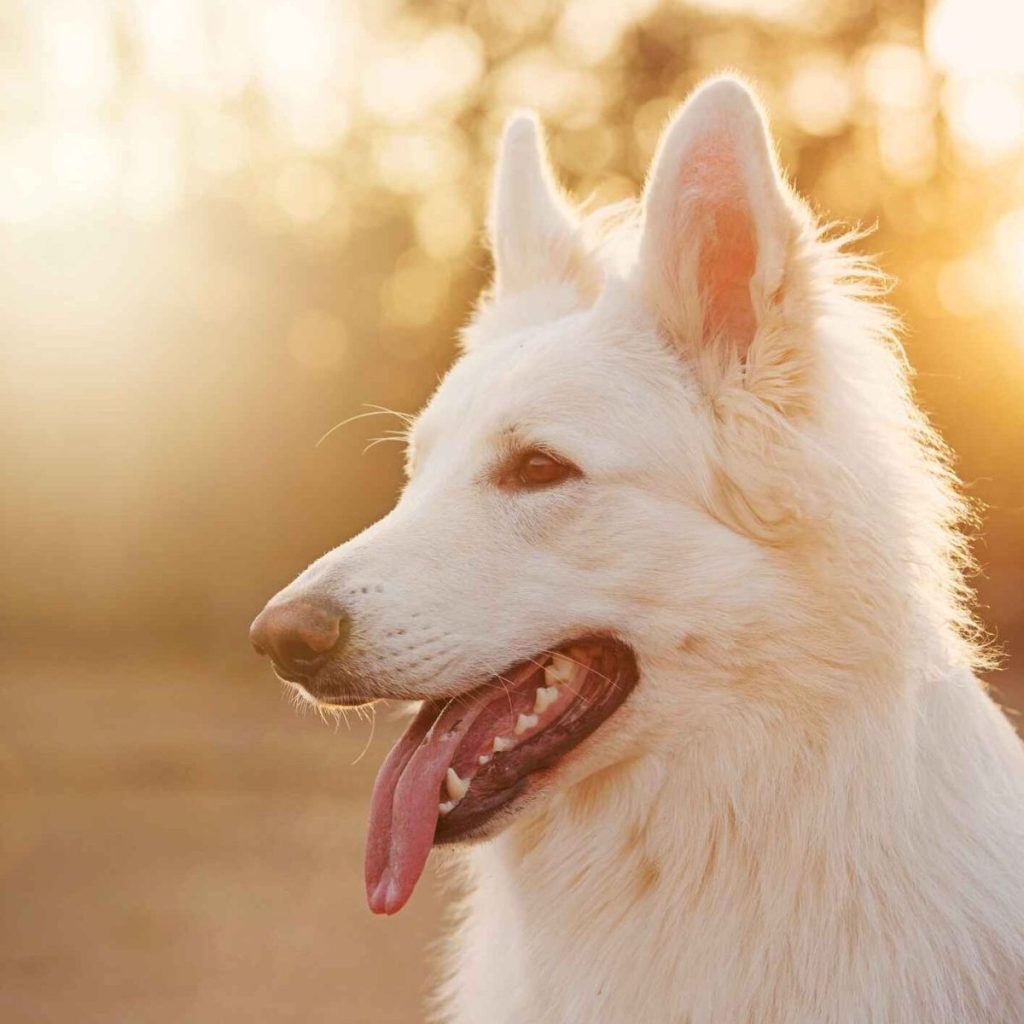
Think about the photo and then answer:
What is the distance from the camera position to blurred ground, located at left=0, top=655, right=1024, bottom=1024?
6.83m

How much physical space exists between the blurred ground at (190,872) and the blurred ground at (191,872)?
2cm

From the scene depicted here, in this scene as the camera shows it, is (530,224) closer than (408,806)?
No

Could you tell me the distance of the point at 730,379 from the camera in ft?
9.82

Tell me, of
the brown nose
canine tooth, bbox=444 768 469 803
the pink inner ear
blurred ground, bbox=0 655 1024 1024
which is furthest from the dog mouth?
blurred ground, bbox=0 655 1024 1024

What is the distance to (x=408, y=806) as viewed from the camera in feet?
9.37

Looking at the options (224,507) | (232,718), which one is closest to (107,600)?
(224,507)

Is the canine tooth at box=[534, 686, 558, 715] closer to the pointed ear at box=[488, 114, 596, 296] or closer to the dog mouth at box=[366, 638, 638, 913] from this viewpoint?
the dog mouth at box=[366, 638, 638, 913]

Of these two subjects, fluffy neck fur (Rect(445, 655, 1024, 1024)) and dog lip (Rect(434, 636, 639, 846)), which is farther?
dog lip (Rect(434, 636, 639, 846))

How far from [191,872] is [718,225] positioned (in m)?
7.05

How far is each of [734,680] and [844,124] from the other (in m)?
13.9

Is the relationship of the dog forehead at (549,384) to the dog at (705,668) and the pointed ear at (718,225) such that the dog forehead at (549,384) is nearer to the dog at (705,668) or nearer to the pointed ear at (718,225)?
the dog at (705,668)

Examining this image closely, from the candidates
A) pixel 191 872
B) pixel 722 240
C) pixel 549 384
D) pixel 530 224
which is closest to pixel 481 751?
pixel 549 384

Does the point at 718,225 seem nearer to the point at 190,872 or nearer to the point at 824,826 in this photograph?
the point at 824,826

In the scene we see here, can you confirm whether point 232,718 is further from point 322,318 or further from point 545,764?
point 545,764
